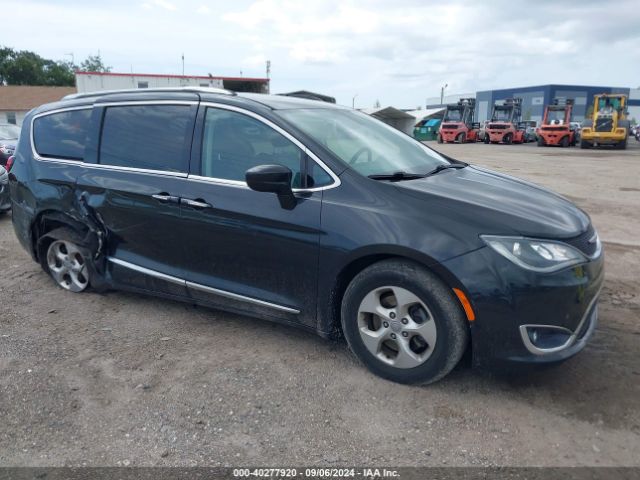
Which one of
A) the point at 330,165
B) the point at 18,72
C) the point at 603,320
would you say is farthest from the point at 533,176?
the point at 18,72

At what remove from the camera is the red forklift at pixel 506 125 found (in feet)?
114

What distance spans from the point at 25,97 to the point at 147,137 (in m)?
58.7

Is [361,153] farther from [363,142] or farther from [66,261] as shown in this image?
[66,261]

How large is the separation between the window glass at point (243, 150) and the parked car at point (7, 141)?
342 inches

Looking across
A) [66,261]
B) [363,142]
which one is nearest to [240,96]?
[363,142]

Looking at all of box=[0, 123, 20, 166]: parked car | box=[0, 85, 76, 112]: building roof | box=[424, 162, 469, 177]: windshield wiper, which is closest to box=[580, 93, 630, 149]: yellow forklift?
box=[0, 123, 20, 166]: parked car

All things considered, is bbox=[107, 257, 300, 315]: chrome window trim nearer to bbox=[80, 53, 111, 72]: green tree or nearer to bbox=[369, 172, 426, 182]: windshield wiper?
bbox=[369, 172, 426, 182]: windshield wiper

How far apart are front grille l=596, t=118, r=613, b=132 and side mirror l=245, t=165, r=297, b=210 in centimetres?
3024

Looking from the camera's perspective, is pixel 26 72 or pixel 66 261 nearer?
pixel 66 261

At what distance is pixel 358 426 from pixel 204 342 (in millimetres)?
Result: 1448

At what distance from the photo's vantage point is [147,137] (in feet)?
13.0

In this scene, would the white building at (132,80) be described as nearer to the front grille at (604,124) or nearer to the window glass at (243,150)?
the front grille at (604,124)

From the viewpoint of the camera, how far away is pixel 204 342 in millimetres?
3744

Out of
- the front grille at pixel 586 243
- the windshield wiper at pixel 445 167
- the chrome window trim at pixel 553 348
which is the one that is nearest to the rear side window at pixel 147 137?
the windshield wiper at pixel 445 167
